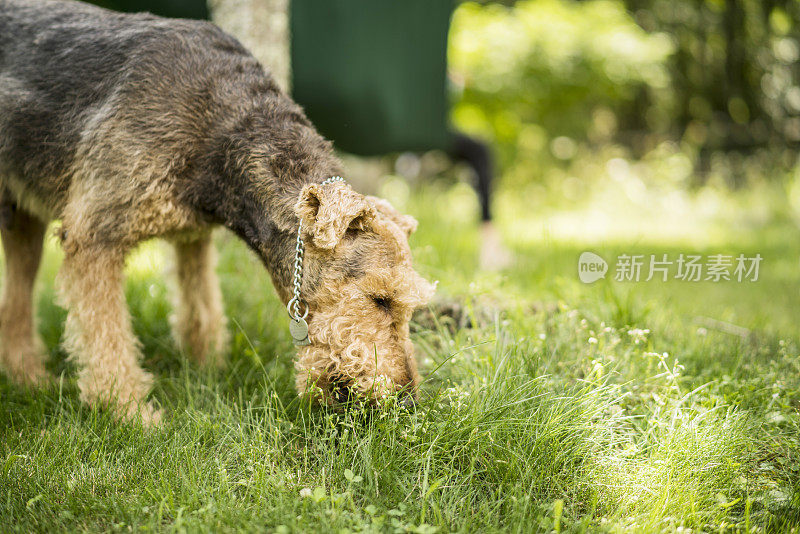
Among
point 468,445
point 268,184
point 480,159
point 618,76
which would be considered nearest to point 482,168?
point 480,159

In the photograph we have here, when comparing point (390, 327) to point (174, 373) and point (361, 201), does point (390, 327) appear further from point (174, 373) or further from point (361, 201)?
point (174, 373)

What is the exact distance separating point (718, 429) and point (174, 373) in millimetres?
2629

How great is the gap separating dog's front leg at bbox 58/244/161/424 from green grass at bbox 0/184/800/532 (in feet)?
0.46

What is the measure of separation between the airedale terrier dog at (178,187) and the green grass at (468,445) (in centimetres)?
21

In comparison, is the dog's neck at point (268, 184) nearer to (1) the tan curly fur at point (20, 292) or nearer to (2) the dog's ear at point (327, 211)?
(2) the dog's ear at point (327, 211)

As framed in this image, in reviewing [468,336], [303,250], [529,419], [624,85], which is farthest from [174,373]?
[624,85]

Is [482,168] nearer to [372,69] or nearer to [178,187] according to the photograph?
[372,69]

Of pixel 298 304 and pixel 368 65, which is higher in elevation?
pixel 368 65

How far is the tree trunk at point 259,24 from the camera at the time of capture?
14.0 feet

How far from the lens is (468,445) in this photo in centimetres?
241

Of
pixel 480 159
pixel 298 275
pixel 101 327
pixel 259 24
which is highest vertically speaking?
pixel 259 24

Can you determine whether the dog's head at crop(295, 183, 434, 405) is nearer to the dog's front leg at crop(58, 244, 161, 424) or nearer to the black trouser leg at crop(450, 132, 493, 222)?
the dog's front leg at crop(58, 244, 161, 424)

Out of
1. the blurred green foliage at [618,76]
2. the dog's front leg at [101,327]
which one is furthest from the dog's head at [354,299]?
the blurred green foliage at [618,76]

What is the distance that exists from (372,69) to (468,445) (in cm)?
299
